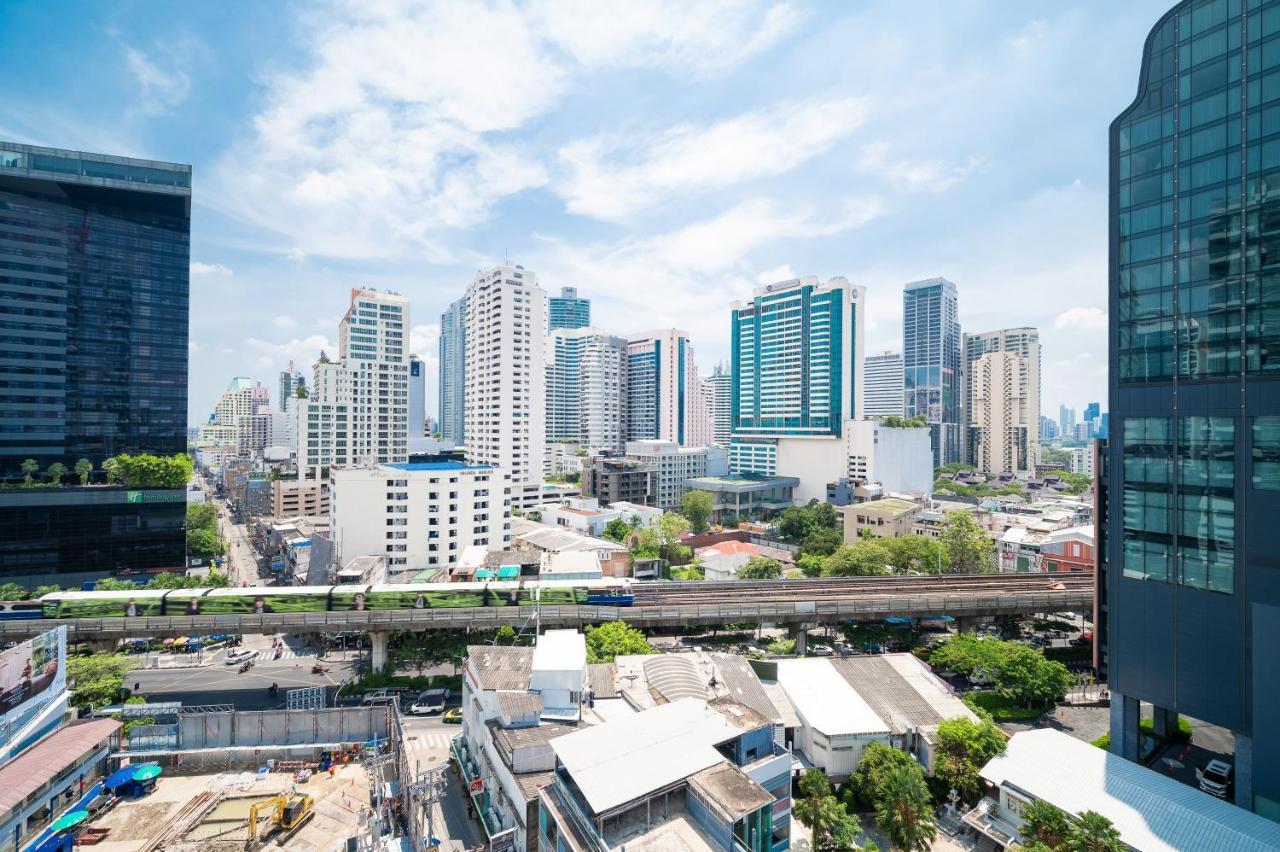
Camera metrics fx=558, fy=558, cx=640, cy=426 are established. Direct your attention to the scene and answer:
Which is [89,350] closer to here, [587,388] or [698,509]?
[698,509]

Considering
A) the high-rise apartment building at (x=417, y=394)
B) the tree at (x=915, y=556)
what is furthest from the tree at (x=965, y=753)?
the high-rise apartment building at (x=417, y=394)

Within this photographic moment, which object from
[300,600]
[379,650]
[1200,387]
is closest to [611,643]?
[379,650]

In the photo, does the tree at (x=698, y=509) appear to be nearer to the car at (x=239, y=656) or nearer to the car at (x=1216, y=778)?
the car at (x=239, y=656)

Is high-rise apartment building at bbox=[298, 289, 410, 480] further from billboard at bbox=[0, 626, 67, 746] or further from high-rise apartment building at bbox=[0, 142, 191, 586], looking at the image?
billboard at bbox=[0, 626, 67, 746]

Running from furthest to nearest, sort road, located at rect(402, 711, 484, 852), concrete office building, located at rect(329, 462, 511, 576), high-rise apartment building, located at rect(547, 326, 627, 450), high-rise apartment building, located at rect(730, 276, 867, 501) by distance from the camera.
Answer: high-rise apartment building, located at rect(547, 326, 627, 450)
high-rise apartment building, located at rect(730, 276, 867, 501)
concrete office building, located at rect(329, 462, 511, 576)
road, located at rect(402, 711, 484, 852)

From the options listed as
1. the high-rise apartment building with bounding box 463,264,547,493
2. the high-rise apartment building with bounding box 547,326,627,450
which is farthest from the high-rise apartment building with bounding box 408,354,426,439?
the high-rise apartment building with bounding box 463,264,547,493
